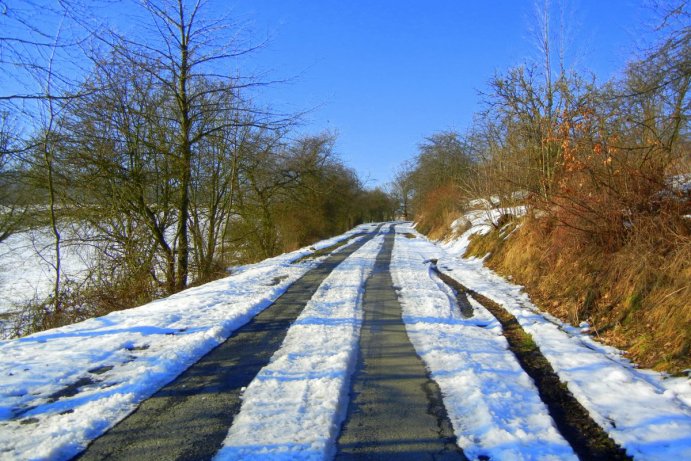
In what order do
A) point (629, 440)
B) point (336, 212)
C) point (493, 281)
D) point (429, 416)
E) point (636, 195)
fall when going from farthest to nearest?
1. point (336, 212)
2. point (493, 281)
3. point (636, 195)
4. point (429, 416)
5. point (629, 440)

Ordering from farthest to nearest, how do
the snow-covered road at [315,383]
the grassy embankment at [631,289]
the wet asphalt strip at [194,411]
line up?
1. the grassy embankment at [631,289]
2. the snow-covered road at [315,383]
3. the wet asphalt strip at [194,411]

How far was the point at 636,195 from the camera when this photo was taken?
720 centimetres

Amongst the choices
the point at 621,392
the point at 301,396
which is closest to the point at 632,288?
the point at 621,392

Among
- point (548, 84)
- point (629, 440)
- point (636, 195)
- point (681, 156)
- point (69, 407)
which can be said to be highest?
point (548, 84)

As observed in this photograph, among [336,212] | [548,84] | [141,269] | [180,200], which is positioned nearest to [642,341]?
[548,84]

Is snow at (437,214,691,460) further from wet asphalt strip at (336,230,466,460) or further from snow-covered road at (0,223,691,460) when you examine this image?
wet asphalt strip at (336,230,466,460)

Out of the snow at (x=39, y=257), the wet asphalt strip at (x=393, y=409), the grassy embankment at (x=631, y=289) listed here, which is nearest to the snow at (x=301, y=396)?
the wet asphalt strip at (x=393, y=409)

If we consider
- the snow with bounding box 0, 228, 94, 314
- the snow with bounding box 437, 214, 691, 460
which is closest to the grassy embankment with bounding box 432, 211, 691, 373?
the snow with bounding box 437, 214, 691, 460

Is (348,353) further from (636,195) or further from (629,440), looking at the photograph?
(636,195)

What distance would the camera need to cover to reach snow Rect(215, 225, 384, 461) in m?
3.04

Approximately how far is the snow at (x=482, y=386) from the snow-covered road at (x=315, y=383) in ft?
0.05

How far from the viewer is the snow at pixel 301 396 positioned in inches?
120

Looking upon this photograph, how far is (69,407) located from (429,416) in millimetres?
3083

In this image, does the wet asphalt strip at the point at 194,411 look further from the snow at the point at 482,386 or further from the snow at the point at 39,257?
A: the snow at the point at 39,257
